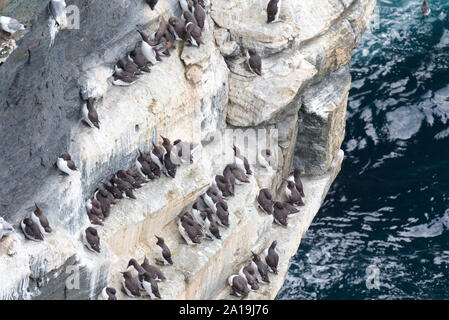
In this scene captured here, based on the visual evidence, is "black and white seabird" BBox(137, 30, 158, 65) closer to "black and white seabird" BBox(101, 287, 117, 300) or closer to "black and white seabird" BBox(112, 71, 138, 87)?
"black and white seabird" BBox(112, 71, 138, 87)

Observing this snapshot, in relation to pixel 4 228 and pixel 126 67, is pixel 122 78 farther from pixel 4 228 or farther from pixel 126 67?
pixel 4 228

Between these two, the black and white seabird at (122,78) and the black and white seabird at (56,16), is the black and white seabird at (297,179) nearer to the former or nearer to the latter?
the black and white seabird at (122,78)

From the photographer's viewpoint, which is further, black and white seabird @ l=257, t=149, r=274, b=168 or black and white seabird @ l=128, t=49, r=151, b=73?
black and white seabird @ l=257, t=149, r=274, b=168

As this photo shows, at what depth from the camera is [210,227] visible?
1792cm

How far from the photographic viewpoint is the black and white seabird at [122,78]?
55.1 feet

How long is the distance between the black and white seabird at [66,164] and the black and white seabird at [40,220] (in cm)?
87

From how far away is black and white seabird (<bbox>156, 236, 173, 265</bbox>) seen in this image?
1706 centimetres

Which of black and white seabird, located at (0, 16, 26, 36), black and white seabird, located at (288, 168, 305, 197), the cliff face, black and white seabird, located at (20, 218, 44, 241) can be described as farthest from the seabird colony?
black and white seabird, located at (0, 16, 26, 36)

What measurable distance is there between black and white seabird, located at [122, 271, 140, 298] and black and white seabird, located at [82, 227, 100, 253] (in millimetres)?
1028

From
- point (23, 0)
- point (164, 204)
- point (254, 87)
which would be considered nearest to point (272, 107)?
point (254, 87)

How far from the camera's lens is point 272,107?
771 inches

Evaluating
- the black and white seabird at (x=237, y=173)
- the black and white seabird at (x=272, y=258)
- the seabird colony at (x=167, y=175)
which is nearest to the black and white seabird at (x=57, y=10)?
the seabird colony at (x=167, y=175)

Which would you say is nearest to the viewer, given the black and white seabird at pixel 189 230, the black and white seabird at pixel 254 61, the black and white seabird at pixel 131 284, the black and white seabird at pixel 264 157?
the black and white seabird at pixel 131 284

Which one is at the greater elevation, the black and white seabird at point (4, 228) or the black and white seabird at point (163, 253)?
the black and white seabird at point (4, 228)
